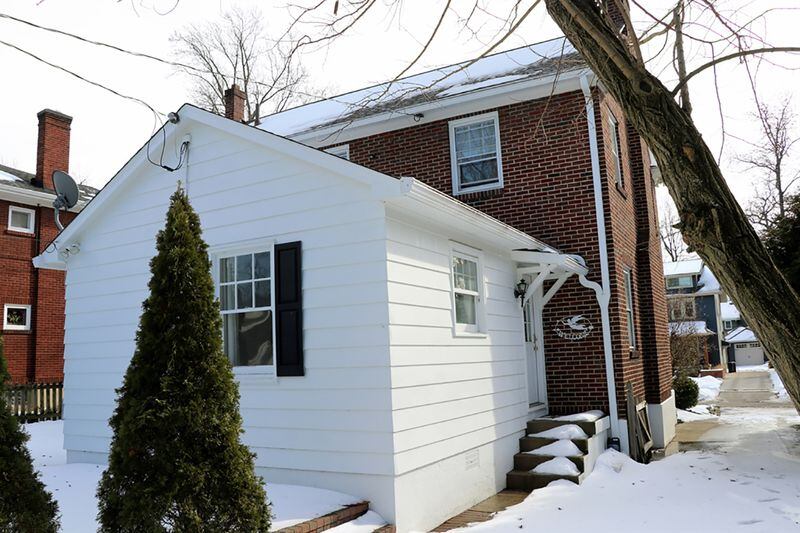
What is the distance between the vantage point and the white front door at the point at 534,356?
10.1 meters

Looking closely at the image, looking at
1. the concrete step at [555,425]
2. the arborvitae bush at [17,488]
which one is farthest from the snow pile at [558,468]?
the arborvitae bush at [17,488]

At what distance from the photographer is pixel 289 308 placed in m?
6.79

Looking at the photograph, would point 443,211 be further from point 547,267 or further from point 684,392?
point 684,392

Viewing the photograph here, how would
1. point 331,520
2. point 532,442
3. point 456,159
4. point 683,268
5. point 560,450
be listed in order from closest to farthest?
point 331,520
point 560,450
point 532,442
point 456,159
point 683,268

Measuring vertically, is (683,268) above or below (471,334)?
above

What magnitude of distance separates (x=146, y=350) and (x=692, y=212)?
361 centimetres

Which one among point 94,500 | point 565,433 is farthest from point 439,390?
point 94,500

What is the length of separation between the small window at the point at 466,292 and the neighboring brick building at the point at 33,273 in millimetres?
16239

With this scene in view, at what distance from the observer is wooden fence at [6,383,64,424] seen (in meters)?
15.3

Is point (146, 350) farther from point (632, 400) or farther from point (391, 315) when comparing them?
point (632, 400)

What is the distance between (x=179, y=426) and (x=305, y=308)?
8.10 ft

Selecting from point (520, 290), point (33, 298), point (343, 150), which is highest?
point (343, 150)

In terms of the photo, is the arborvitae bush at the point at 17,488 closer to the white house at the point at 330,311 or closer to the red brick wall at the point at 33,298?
the white house at the point at 330,311

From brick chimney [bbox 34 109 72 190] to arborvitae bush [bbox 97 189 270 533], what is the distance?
61.7ft
